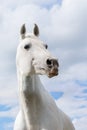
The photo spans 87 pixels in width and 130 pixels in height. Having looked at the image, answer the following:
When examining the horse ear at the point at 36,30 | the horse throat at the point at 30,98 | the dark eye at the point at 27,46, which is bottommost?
the horse throat at the point at 30,98

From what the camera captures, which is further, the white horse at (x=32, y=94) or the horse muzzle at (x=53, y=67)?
the white horse at (x=32, y=94)

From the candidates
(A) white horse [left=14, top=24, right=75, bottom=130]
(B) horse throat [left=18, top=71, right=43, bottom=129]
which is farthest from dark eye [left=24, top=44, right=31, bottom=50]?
(B) horse throat [left=18, top=71, right=43, bottom=129]

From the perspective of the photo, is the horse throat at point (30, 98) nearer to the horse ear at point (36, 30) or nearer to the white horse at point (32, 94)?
the white horse at point (32, 94)

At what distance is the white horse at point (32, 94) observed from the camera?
922cm

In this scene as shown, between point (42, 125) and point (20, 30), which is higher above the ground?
point (20, 30)

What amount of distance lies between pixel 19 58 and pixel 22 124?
137 cm

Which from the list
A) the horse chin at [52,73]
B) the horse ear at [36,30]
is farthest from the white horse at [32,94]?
the horse chin at [52,73]

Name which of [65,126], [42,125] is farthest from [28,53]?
[65,126]

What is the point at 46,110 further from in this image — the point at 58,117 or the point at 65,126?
the point at 65,126

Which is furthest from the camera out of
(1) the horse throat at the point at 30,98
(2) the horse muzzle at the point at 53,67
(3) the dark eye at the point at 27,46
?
(1) the horse throat at the point at 30,98

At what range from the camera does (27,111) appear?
9.61 metres

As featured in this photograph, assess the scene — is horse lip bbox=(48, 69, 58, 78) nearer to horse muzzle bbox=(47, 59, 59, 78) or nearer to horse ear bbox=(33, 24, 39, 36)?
horse muzzle bbox=(47, 59, 59, 78)

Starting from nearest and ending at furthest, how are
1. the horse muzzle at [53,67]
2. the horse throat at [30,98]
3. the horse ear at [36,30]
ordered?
1. the horse muzzle at [53,67]
2. the horse throat at [30,98]
3. the horse ear at [36,30]

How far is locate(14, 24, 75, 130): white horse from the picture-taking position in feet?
30.2
